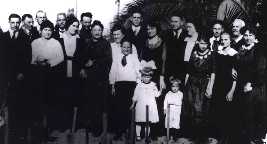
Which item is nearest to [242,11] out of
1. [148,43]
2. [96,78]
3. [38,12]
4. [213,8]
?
[213,8]

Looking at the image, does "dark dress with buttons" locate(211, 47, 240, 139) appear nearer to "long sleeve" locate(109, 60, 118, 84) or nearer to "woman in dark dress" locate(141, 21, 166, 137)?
"woman in dark dress" locate(141, 21, 166, 137)

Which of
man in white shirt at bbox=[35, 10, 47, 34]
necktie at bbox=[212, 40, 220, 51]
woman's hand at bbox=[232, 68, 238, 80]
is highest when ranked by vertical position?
man in white shirt at bbox=[35, 10, 47, 34]

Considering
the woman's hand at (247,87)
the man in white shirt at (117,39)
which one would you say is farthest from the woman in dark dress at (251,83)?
the man in white shirt at (117,39)

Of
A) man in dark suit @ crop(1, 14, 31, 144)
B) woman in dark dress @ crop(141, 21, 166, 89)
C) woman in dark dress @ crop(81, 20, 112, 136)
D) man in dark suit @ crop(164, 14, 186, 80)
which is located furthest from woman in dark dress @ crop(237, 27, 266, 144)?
man in dark suit @ crop(1, 14, 31, 144)

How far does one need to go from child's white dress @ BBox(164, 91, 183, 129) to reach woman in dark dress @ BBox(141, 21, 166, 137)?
2.9 inches

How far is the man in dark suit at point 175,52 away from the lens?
6492 mm

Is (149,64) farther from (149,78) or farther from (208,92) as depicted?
(208,92)

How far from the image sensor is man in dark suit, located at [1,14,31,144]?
20.2ft

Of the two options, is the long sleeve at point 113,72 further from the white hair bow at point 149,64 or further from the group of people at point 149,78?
the white hair bow at point 149,64

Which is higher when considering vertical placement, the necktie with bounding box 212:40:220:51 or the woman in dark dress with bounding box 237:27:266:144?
the necktie with bounding box 212:40:220:51

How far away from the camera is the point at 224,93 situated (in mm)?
6512

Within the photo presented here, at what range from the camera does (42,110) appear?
6.36 m

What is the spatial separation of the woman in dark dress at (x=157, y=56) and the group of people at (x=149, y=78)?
11 millimetres

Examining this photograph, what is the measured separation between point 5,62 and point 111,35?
1.14 metres
